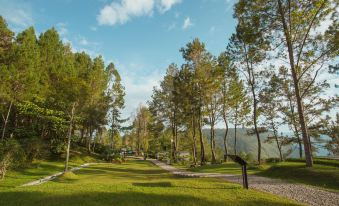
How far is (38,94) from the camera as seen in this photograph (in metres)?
24.2

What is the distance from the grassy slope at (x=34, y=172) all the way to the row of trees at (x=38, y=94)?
3.69 ft

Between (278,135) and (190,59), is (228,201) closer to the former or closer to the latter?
(190,59)

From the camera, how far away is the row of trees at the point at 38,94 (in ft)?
63.2

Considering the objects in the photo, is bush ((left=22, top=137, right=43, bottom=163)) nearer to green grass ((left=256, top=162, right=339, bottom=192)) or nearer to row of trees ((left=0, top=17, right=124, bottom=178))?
row of trees ((left=0, top=17, right=124, bottom=178))

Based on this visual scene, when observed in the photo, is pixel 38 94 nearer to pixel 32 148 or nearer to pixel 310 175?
pixel 32 148

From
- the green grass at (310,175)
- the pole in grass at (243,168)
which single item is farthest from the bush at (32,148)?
the green grass at (310,175)

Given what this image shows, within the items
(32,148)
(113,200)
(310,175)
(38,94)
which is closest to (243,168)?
(310,175)

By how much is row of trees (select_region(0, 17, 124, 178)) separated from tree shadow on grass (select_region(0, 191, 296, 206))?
8597mm

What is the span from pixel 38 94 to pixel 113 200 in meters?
21.6

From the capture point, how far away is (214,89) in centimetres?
2591

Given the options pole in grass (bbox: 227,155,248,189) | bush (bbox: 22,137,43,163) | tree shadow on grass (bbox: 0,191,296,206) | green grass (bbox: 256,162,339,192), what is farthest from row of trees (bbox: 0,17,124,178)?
green grass (bbox: 256,162,339,192)

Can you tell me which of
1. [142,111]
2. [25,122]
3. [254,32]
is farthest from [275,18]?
[142,111]

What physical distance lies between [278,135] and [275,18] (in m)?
21.0

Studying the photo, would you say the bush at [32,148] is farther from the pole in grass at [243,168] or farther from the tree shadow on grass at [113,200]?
the pole in grass at [243,168]
